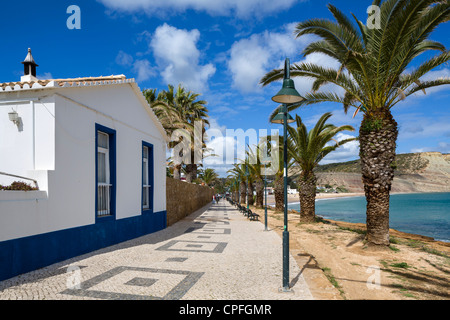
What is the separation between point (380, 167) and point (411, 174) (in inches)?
5417

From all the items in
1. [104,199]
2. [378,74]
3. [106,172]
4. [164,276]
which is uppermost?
[378,74]

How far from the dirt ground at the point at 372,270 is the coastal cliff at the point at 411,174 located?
10945 cm

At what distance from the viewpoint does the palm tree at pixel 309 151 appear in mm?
15492

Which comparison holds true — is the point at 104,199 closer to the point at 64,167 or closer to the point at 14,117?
the point at 64,167

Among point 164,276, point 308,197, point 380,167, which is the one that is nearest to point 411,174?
point 308,197

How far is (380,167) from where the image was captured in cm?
863

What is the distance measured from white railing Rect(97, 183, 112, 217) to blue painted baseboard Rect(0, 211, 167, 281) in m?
0.37

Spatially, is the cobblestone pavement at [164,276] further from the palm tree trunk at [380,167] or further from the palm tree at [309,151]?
the palm tree at [309,151]

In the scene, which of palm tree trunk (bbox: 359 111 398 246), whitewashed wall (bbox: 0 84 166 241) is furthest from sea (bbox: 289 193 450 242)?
whitewashed wall (bbox: 0 84 166 241)

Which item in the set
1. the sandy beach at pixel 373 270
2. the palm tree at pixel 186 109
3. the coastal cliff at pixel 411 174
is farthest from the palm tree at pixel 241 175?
the coastal cliff at pixel 411 174

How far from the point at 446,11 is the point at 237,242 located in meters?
9.16

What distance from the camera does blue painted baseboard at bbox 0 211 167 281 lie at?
5.35m
